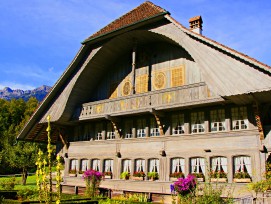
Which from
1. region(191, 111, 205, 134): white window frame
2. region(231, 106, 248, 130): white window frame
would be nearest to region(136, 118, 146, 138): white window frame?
region(191, 111, 205, 134): white window frame

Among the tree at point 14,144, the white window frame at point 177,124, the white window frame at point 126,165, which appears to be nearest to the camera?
the white window frame at point 177,124

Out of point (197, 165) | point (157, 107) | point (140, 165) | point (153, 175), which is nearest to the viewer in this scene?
point (197, 165)

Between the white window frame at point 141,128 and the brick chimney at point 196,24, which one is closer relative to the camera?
the white window frame at point 141,128

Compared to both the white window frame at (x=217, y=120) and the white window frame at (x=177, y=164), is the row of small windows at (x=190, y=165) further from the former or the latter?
the white window frame at (x=217, y=120)

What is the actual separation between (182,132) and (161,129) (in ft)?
4.61

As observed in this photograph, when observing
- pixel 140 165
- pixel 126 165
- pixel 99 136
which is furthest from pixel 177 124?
pixel 99 136

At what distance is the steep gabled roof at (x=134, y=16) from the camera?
70.1ft

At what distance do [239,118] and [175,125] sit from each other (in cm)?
439

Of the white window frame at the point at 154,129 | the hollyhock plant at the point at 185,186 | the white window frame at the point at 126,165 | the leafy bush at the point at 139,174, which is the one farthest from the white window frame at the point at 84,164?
the hollyhock plant at the point at 185,186

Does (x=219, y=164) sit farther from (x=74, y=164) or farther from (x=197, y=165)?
(x=74, y=164)

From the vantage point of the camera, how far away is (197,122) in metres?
20.2

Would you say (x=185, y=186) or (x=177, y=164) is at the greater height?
(x=177, y=164)

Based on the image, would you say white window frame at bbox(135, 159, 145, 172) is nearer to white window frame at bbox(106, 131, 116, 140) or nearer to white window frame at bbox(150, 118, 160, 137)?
white window frame at bbox(150, 118, 160, 137)

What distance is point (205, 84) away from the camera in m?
18.6
